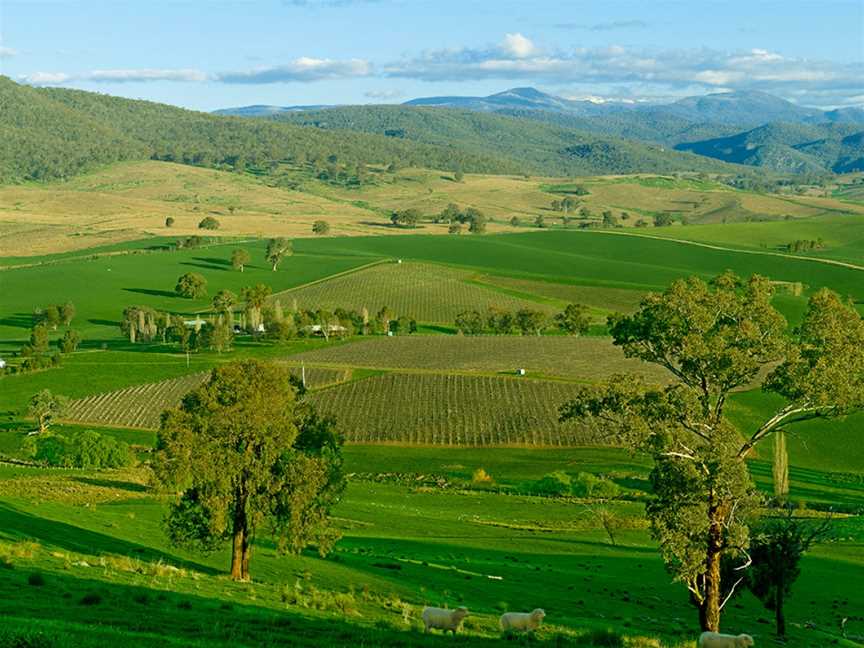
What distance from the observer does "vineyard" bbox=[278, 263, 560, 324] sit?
149625 mm

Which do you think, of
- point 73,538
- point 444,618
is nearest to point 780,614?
point 444,618

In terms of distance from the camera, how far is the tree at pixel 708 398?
2889cm

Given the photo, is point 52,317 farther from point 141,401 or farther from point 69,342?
point 141,401

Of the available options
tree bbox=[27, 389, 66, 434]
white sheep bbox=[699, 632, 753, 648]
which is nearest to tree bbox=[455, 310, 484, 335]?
tree bbox=[27, 389, 66, 434]

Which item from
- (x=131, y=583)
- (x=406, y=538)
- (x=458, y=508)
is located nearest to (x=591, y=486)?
(x=458, y=508)

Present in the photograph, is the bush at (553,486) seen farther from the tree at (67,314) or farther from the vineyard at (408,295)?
the tree at (67,314)

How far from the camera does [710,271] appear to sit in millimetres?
182250

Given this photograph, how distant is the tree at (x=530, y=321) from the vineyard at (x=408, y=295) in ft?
32.4

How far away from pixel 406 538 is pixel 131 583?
21610 mm

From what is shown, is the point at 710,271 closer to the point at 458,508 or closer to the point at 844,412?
the point at 458,508

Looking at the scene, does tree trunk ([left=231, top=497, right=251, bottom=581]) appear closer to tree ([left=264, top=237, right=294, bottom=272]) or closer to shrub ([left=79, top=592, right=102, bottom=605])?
shrub ([left=79, top=592, right=102, bottom=605])

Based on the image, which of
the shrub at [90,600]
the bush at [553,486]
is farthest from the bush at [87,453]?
the shrub at [90,600]

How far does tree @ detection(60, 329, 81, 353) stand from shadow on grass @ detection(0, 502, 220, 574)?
85570 mm

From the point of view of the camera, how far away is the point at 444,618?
2472cm
